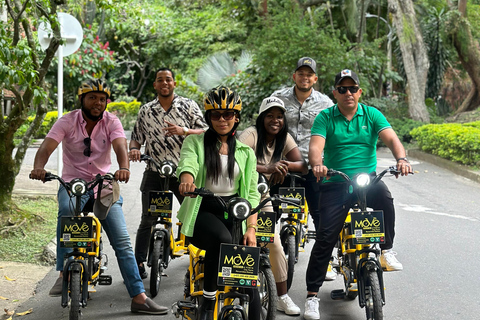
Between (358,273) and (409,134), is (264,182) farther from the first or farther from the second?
(409,134)

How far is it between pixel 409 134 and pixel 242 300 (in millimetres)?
17958

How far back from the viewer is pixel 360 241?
16.3ft

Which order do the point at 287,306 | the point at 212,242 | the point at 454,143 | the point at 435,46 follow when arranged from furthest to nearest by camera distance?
the point at 435,46 < the point at 454,143 < the point at 287,306 < the point at 212,242

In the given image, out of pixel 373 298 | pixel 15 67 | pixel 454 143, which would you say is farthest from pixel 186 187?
pixel 454 143

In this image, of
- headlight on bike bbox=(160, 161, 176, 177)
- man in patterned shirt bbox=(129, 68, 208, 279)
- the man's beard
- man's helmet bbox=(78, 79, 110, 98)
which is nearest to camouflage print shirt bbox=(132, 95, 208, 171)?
man in patterned shirt bbox=(129, 68, 208, 279)

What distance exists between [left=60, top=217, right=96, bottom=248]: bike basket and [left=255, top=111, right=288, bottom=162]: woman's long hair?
5.75 ft

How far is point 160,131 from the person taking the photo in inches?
263

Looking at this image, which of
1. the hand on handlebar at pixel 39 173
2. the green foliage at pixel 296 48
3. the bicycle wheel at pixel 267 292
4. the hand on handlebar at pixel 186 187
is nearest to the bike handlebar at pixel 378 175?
the bicycle wheel at pixel 267 292

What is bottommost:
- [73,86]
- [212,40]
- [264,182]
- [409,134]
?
[264,182]

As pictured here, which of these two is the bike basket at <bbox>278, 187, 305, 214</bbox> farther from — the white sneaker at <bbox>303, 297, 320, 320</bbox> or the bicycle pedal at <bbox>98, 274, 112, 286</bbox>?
the bicycle pedal at <bbox>98, 274, 112, 286</bbox>

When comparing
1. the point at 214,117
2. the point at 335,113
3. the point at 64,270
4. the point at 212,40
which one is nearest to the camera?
the point at 214,117

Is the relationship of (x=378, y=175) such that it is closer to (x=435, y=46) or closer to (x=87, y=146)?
(x=87, y=146)

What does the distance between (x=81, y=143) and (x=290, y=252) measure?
225cm

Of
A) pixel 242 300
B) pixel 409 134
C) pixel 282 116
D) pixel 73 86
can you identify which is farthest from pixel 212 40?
pixel 242 300
